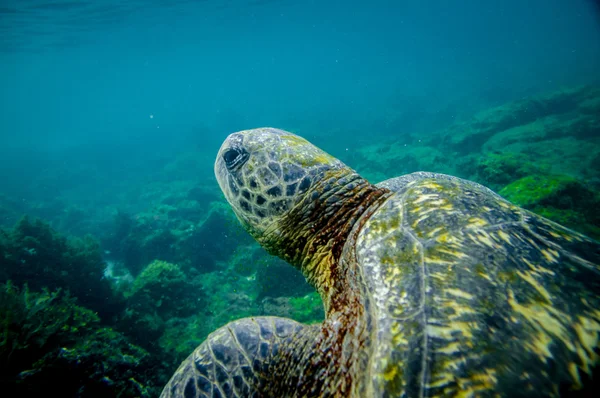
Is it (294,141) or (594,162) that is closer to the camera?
(294,141)

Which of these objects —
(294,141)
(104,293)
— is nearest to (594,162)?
(294,141)

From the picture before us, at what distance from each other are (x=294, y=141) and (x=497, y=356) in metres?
2.06

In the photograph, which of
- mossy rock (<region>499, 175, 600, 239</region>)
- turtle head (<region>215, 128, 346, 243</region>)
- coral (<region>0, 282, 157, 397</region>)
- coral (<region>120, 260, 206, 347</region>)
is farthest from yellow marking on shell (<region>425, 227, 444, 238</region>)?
coral (<region>120, 260, 206, 347</region>)

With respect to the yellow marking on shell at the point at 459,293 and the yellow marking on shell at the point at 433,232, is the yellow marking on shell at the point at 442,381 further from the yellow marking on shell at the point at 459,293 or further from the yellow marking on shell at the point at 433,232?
the yellow marking on shell at the point at 433,232

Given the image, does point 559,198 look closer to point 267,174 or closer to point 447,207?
point 447,207

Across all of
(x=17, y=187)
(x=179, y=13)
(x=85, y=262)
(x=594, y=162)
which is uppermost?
(x=179, y=13)

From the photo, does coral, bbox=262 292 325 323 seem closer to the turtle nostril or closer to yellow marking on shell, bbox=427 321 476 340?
the turtle nostril

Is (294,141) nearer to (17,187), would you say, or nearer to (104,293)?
(104,293)

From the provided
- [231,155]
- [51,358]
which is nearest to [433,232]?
[231,155]

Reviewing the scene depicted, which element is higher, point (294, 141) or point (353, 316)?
point (294, 141)

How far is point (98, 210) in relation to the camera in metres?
21.3

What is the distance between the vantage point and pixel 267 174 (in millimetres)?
2326

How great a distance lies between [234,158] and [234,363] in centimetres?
167

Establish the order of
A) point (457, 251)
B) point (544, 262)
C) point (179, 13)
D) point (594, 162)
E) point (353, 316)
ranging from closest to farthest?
point (544, 262), point (457, 251), point (353, 316), point (594, 162), point (179, 13)
